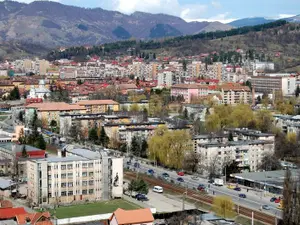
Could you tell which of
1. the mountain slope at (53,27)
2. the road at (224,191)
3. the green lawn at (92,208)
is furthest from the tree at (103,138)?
the mountain slope at (53,27)

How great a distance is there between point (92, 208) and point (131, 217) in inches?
91.5

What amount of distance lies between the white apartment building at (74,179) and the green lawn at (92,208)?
0.54 metres

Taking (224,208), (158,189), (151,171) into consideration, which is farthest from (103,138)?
(224,208)

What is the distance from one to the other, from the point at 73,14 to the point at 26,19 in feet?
104

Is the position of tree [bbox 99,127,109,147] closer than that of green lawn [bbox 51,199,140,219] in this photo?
No

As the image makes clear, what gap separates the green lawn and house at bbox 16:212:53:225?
125 cm

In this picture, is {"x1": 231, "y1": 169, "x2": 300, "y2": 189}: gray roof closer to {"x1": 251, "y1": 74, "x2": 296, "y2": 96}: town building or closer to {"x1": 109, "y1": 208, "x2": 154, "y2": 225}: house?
{"x1": 109, "y1": 208, "x2": 154, "y2": 225}: house

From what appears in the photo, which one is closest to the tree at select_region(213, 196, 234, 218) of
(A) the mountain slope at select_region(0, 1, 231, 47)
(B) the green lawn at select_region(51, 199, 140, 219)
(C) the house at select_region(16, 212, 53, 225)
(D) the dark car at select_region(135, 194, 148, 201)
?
(B) the green lawn at select_region(51, 199, 140, 219)

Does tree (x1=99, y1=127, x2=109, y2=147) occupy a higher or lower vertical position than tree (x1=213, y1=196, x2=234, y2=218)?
higher

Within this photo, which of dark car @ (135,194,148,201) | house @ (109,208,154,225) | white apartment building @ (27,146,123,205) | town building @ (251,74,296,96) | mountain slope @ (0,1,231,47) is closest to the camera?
house @ (109,208,154,225)

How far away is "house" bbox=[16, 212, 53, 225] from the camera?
12906 millimetres

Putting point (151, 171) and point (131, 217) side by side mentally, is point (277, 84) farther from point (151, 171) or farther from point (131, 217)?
point (131, 217)

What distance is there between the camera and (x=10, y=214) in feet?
45.0

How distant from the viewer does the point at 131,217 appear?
13.4 metres
